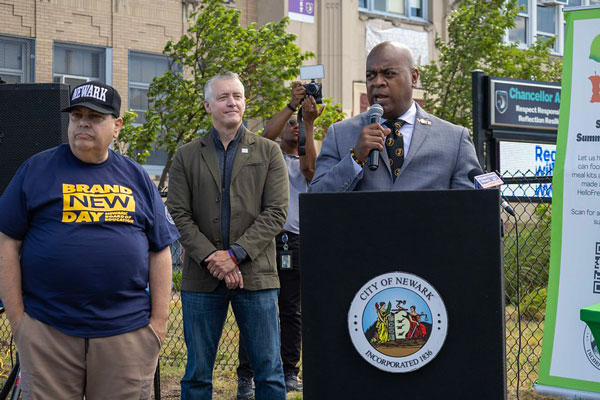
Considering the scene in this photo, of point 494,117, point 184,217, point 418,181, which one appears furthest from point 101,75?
point 418,181

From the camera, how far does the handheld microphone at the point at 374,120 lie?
10.9 feet

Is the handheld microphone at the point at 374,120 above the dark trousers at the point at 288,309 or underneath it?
above

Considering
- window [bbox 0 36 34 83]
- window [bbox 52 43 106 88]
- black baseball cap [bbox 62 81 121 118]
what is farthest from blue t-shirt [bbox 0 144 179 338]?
window [bbox 52 43 106 88]

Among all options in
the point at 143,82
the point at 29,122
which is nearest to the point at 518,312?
the point at 29,122

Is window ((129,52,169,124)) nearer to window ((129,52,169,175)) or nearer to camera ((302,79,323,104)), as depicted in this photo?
window ((129,52,169,175))

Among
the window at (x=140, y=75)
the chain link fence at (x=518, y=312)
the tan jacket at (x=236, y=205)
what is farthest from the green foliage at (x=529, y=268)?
the window at (x=140, y=75)

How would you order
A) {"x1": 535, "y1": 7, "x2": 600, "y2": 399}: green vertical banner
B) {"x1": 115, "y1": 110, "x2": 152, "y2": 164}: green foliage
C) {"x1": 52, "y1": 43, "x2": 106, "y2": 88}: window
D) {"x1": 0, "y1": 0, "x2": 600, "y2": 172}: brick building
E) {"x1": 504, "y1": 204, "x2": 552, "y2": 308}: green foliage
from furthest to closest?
{"x1": 52, "y1": 43, "x2": 106, "y2": 88}: window
{"x1": 0, "y1": 0, "x2": 600, "y2": 172}: brick building
{"x1": 115, "y1": 110, "x2": 152, "y2": 164}: green foliage
{"x1": 504, "y1": 204, "x2": 552, "y2": 308}: green foliage
{"x1": 535, "y1": 7, "x2": 600, "y2": 399}: green vertical banner

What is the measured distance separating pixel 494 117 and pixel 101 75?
41.4ft

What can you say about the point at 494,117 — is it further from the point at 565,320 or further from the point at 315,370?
the point at 315,370

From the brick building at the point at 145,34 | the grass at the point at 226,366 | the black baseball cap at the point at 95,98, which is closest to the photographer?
the black baseball cap at the point at 95,98

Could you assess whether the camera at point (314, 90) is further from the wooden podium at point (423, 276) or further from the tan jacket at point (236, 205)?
the wooden podium at point (423, 276)

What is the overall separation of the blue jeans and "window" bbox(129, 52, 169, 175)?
14466 millimetres

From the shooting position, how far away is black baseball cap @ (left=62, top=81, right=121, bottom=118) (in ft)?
13.2

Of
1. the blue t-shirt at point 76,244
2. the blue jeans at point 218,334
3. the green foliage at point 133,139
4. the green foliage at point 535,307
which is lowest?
the green foliage at point 535,307
